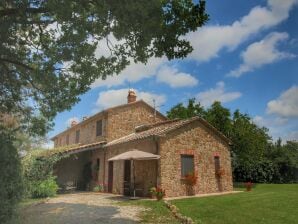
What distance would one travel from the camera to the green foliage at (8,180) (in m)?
8.56

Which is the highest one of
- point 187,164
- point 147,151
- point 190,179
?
point 147,151

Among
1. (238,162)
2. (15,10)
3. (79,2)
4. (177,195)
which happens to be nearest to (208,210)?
(177,195)

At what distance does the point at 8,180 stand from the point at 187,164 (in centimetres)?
1337

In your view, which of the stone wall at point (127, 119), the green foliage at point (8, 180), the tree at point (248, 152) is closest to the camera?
the green foliage at point (8, 180)

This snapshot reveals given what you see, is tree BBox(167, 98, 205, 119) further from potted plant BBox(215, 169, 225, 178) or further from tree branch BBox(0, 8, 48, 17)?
tree branch BBox(0, 8, 48, 17)

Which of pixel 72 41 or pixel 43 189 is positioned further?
pixel 43 189

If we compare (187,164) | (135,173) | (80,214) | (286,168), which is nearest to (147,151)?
(135,173)

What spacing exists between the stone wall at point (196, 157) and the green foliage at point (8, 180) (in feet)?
35.7

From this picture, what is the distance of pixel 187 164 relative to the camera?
2061 centimetres

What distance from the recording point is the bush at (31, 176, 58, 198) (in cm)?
2052

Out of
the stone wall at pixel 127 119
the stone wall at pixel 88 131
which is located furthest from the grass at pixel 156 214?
the stone wall at pixel 88 131

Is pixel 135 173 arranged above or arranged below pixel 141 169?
below

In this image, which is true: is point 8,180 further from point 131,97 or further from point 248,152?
point 248,152

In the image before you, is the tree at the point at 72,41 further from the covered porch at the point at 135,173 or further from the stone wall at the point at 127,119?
the stone wall at the point at 127,119
